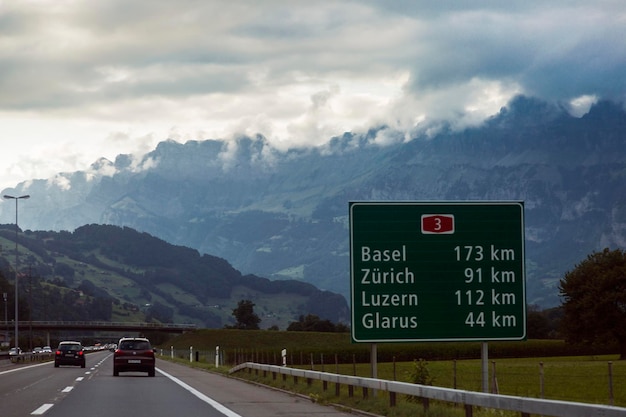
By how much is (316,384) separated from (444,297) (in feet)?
34.1

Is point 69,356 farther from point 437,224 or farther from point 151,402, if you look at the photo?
point 437,224

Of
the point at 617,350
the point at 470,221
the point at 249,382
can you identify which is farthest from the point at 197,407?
the point at 617,350

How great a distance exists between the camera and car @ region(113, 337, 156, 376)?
4819 centimetres

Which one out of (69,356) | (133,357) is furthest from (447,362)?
(133,357)

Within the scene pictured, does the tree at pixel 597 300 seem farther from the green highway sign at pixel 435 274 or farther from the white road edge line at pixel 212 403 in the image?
the green highway sign at pixel 435 274

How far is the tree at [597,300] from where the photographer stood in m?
94.1

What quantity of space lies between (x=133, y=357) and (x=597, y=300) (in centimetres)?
5737

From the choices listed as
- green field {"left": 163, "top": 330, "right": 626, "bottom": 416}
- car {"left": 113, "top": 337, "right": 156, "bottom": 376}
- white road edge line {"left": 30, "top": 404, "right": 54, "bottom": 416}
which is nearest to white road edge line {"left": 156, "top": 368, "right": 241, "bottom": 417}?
green field {"left": 163, "top": 330, "right": 626, "bottom": 416}

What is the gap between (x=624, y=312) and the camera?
94.5 metres

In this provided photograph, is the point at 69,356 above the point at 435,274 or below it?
below

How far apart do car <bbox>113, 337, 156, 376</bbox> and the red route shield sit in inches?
1065

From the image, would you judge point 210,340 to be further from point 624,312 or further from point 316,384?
point 316,384

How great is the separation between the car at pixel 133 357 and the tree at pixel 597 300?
55.7 m

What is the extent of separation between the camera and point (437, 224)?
2380 centimetres
